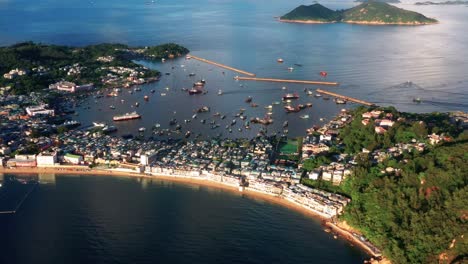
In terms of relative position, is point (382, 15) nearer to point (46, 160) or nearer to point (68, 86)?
point (68, 86)

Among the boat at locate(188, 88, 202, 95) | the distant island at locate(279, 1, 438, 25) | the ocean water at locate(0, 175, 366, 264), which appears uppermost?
the distant island at locate(279, 1, 438, 25)

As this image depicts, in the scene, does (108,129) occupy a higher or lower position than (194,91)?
lower

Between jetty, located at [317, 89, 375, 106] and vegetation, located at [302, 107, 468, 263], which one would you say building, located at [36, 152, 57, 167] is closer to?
vegetation, located at [302, 107, 468, 263]

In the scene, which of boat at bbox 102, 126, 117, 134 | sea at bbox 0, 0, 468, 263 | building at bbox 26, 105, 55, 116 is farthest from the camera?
building at bbox 26, 105, 55, 116

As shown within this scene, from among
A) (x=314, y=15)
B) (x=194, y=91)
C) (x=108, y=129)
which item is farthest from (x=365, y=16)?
(x=108, y=129)

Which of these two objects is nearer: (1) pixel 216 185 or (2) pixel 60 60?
(1) pixel 216 185

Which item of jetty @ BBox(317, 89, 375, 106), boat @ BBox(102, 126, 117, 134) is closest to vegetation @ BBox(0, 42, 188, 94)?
boat @ BBox(102, 126, 117, 134)

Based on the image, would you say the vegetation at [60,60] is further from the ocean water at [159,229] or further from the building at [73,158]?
the ocean water at [159,229]

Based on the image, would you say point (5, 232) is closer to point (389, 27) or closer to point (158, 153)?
point (158, 153)

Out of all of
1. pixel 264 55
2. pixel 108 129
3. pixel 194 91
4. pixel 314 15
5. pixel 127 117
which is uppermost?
pixel 314 15
